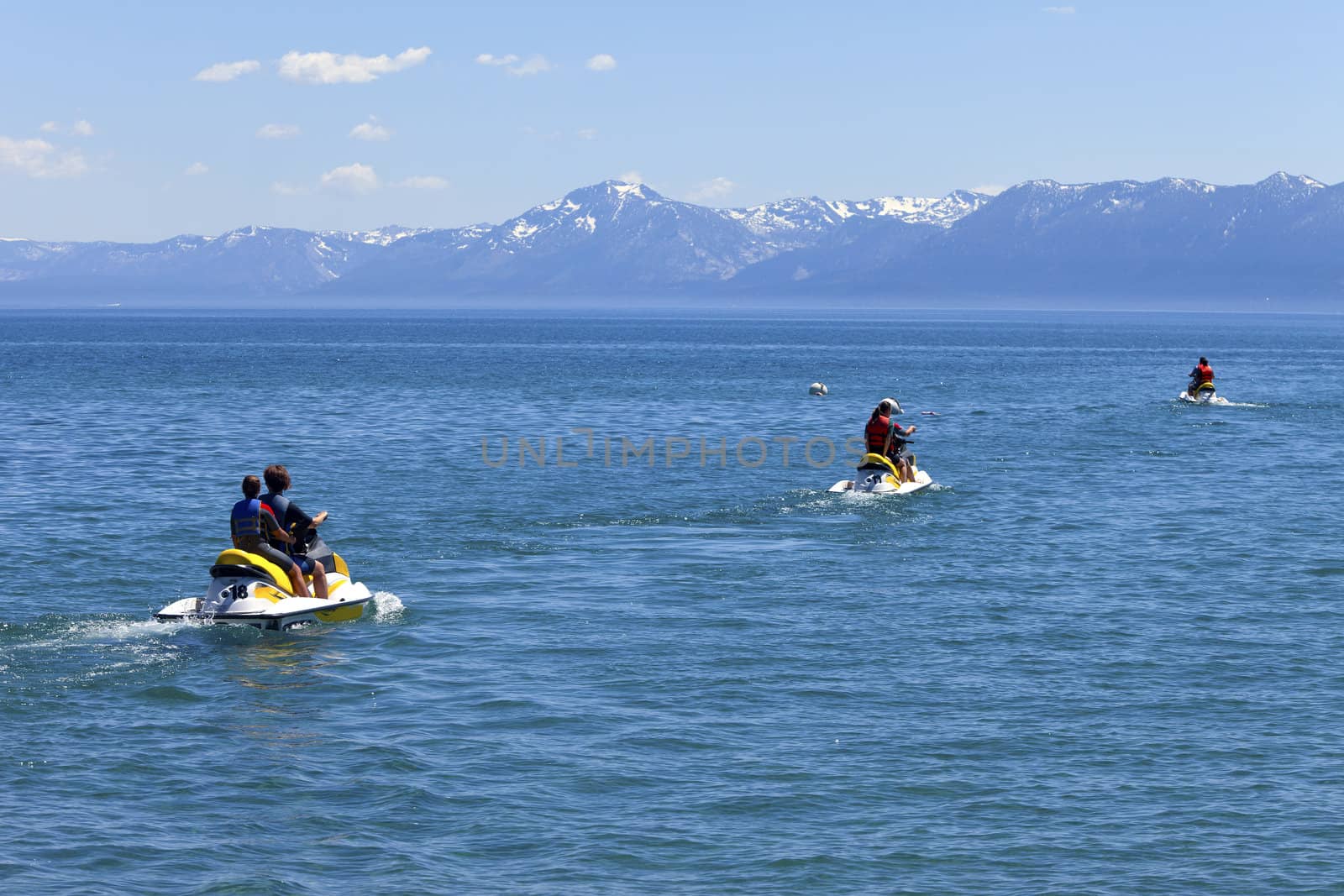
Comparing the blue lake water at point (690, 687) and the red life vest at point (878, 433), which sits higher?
the red life vest at point (878, 433)

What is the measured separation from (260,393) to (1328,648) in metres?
67.0

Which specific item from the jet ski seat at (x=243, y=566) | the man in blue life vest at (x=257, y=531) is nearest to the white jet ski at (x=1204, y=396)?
the man in blue life vest at (x=257, y=531)

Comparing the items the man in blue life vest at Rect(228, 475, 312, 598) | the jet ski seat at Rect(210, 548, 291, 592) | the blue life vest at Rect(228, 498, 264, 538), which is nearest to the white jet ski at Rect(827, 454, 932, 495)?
the man in blue life vest at Rect(228, 475, 312, 598)

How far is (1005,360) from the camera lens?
13475 cm

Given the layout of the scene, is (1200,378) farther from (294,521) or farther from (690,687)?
(294,521)

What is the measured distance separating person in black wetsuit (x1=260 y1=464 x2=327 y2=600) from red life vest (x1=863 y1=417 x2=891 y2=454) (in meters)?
16.1

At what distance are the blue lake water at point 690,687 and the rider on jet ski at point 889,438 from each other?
1033mm

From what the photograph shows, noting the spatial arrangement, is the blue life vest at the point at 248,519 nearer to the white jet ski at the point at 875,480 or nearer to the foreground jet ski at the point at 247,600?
the foreground jet ski at the point at 247,600

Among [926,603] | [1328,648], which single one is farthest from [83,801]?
[1328,648]

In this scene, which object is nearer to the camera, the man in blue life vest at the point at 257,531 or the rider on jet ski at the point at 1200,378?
the man in blue life vest at the point at 257,531

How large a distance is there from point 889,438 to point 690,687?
17.3 meters

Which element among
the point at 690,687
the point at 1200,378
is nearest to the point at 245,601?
the point at 690,687

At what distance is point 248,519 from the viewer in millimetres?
21188

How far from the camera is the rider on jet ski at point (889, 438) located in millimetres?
34688
